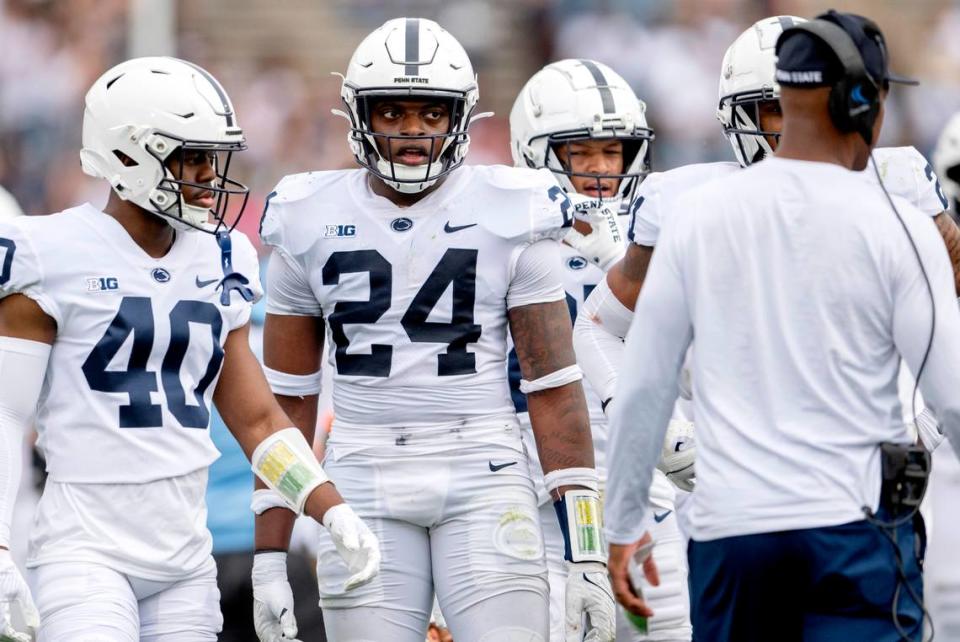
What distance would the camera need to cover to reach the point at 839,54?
3.42 meters

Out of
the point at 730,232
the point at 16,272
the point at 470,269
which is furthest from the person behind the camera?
the point at 470,269

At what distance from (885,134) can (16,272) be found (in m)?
7.61

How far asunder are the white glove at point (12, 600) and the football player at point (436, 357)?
776 mm

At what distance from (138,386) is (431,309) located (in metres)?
0.75

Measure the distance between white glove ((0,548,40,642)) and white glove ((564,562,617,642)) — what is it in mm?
1303

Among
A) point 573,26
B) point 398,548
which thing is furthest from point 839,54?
point 573,26

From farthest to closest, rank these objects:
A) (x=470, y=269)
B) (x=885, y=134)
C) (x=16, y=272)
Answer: (x=885, y=134) → (x=470, y=269) → (x=16, y=272)

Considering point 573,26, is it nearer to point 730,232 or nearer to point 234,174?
point 234,174

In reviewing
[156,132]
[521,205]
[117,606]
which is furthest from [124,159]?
[117,606]

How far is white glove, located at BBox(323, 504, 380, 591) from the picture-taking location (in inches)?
166

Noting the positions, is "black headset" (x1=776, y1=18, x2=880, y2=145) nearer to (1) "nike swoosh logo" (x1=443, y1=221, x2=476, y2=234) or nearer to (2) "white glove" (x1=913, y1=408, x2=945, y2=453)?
(1) "nike swoosh logo" (x1=443, y1=221, x2=476, y2=234)

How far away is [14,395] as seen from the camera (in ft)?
14.1

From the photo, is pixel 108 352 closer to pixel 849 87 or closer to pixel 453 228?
pixel 453 228

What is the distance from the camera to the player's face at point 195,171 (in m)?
4.62
